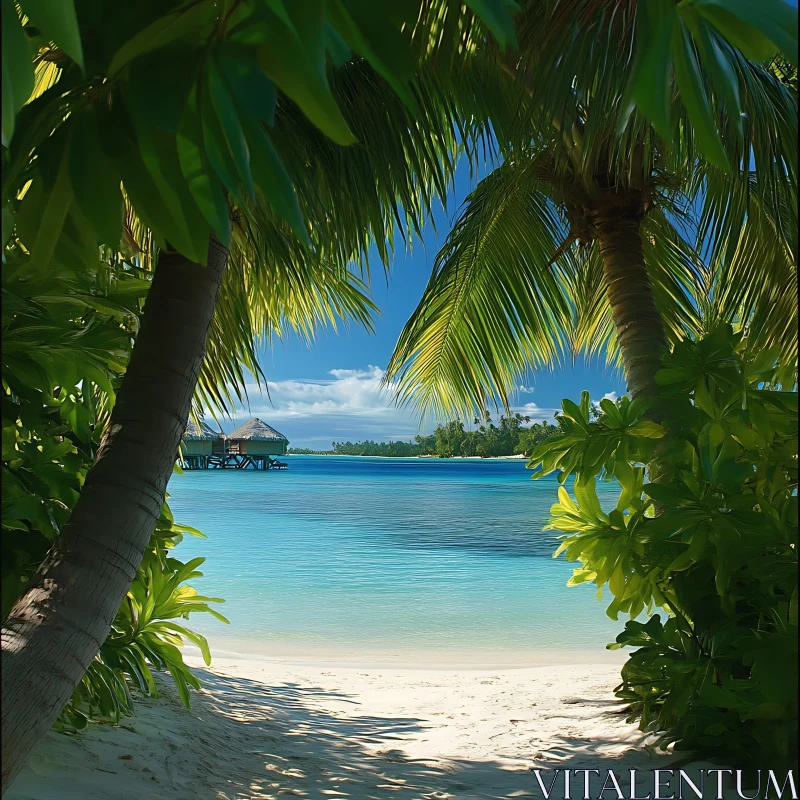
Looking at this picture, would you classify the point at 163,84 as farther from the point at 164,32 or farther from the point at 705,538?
the point at 705,538

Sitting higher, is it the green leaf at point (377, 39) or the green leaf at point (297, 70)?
the green leaf at point (377, 39)

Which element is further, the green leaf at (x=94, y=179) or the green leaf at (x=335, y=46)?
the green leaf at (x=94, y=179)

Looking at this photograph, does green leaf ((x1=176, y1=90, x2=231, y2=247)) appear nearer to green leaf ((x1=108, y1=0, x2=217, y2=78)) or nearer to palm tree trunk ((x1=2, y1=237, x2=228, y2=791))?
green leaf ((x1=108, y1=0, x2=217, y2=78))

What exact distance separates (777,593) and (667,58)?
1995mm

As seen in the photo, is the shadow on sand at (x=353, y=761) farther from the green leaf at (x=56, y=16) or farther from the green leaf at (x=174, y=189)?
the green leaf at (x=56, y=16)

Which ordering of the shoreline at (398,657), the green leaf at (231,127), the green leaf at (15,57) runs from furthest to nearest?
1. the shoreline at (398,657)
2. the green leaf at (231,127)
3. the green leaf at (15,57)

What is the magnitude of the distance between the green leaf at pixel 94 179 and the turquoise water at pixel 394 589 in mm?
6022

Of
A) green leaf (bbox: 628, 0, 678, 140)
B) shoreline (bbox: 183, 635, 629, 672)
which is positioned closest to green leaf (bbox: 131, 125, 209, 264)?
green leaf (bbox: 628, 0, 678, 140)

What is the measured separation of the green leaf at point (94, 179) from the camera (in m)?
0.70

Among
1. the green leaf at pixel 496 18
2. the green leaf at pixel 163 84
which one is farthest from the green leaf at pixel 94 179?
the green leaf at pixel 496 18

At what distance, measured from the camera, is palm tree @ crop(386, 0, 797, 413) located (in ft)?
7.06

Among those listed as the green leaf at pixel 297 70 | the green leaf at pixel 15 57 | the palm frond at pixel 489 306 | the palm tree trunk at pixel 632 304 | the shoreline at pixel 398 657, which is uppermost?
the palm frond at pixel 489 306

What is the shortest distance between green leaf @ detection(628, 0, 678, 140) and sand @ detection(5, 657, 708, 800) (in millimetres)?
2049

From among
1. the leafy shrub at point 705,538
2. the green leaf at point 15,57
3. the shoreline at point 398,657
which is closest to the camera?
the green leaf at point 15,57
